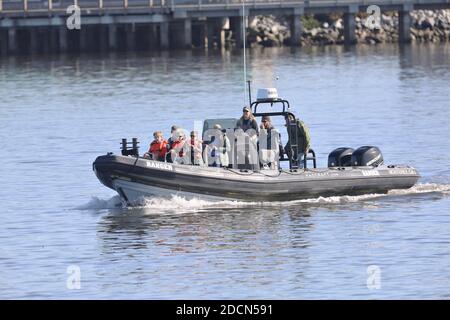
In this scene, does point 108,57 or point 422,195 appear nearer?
point 422,195

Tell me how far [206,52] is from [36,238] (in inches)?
2581

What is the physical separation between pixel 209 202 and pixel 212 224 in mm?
1736

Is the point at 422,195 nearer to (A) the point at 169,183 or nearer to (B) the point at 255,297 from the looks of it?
(A) the point at 169,183

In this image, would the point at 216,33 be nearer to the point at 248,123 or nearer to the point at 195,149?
the point at 248,123

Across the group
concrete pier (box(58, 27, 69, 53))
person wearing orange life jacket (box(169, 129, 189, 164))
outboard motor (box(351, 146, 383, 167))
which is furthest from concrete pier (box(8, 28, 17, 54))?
person wearing orange life jacket (box(169, 129, 189, 164))

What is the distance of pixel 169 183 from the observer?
29688mm

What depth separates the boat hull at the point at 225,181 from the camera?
29.5 meters

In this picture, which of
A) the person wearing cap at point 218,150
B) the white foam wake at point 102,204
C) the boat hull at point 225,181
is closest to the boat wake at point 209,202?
the white foam wake at point 102,204

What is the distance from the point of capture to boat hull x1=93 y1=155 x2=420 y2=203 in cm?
2948

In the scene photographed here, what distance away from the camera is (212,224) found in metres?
28.8

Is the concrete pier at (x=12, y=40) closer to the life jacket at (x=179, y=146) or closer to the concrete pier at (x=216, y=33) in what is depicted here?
the concrete pier at (x=216, y=33)

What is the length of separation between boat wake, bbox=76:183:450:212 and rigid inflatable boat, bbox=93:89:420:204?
0.48ft
